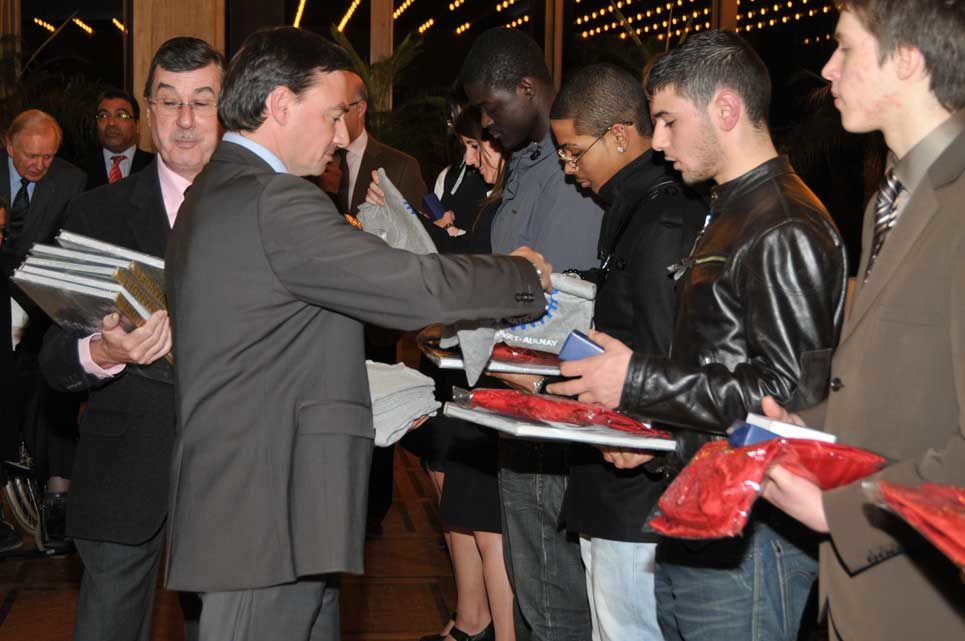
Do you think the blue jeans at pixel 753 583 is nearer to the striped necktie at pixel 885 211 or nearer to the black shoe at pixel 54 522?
the striped necktie at pixel 885 211

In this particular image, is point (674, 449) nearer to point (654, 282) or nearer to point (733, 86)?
point (654, 282)

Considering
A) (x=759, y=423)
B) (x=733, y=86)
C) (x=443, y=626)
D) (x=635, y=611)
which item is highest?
(x=733, y=86)

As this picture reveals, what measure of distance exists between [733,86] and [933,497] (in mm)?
1003

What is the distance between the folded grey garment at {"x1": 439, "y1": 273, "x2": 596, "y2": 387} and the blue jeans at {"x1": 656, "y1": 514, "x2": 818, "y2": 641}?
46 centimetres

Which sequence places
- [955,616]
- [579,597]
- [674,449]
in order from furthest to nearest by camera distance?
[579,597] → [674,449] → [955,616]

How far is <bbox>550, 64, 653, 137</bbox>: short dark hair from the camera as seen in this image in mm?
2619

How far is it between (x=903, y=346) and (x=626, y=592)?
1.05m

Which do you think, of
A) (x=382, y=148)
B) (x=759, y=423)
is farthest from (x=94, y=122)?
(x=759, y=423)

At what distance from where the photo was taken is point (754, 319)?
1.79m

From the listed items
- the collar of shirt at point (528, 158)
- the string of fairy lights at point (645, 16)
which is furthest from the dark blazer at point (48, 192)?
the string of fairy lights at point (645, 16)

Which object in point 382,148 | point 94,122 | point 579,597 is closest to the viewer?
point 579,597

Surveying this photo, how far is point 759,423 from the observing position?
4.89ft

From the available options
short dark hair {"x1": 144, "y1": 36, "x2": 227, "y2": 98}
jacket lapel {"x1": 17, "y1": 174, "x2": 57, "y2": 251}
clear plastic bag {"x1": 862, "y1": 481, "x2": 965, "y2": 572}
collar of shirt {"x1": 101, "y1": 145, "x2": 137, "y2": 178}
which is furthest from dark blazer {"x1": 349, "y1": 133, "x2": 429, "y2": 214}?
clear plastic bag {"x1": 862, "y1": 481, "x2": 965, "y2": 572}

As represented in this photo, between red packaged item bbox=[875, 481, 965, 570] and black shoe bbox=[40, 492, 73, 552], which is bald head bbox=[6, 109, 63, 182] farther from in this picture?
red packaged item bbox=[875, 481, 965, 570]
